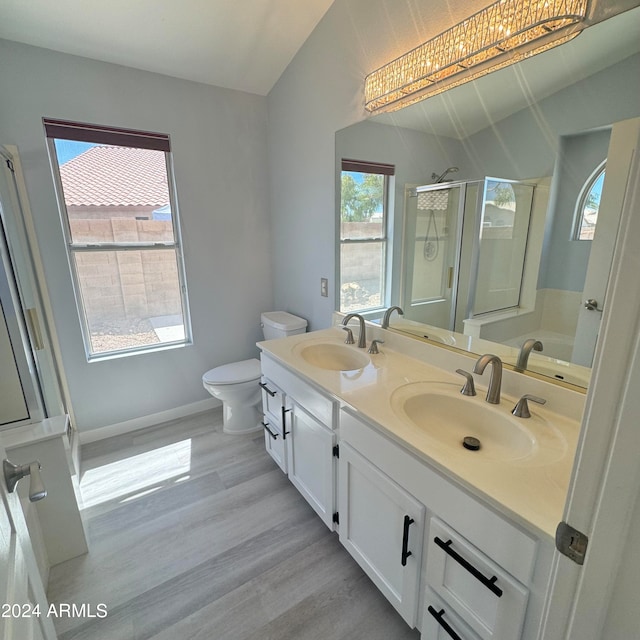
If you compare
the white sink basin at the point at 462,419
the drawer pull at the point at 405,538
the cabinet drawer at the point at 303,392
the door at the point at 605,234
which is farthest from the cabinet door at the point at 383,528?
the door at the point at 605,234

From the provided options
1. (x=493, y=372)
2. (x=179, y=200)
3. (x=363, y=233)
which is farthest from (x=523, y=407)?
(x=179, y=200)

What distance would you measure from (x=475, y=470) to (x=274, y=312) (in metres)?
2.17

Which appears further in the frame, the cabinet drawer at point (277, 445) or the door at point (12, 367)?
the cabinet drawer at point (277, 445)

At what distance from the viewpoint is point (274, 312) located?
2824mm

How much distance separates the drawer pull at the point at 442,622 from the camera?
3.07 ft

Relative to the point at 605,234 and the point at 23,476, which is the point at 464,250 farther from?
the point at 23,476

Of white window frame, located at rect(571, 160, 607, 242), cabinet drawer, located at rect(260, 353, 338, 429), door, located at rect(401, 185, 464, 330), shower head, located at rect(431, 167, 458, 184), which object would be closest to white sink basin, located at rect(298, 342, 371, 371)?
cabinet drawer, located at rect(260, 353, 338, 429)

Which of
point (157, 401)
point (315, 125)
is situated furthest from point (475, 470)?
point (157, 401)

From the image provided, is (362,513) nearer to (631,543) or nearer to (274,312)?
(631,543)

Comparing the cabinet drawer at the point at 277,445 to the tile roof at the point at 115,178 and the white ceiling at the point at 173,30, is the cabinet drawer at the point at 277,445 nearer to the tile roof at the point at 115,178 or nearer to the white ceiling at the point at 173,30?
the tile roof at the point at 115,178

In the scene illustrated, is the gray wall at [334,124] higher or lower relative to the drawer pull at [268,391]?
higher

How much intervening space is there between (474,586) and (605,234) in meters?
1.06

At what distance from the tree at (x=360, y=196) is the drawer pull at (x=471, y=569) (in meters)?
1.51

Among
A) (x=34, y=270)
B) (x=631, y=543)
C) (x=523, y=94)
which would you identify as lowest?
(x=631, y=543)
